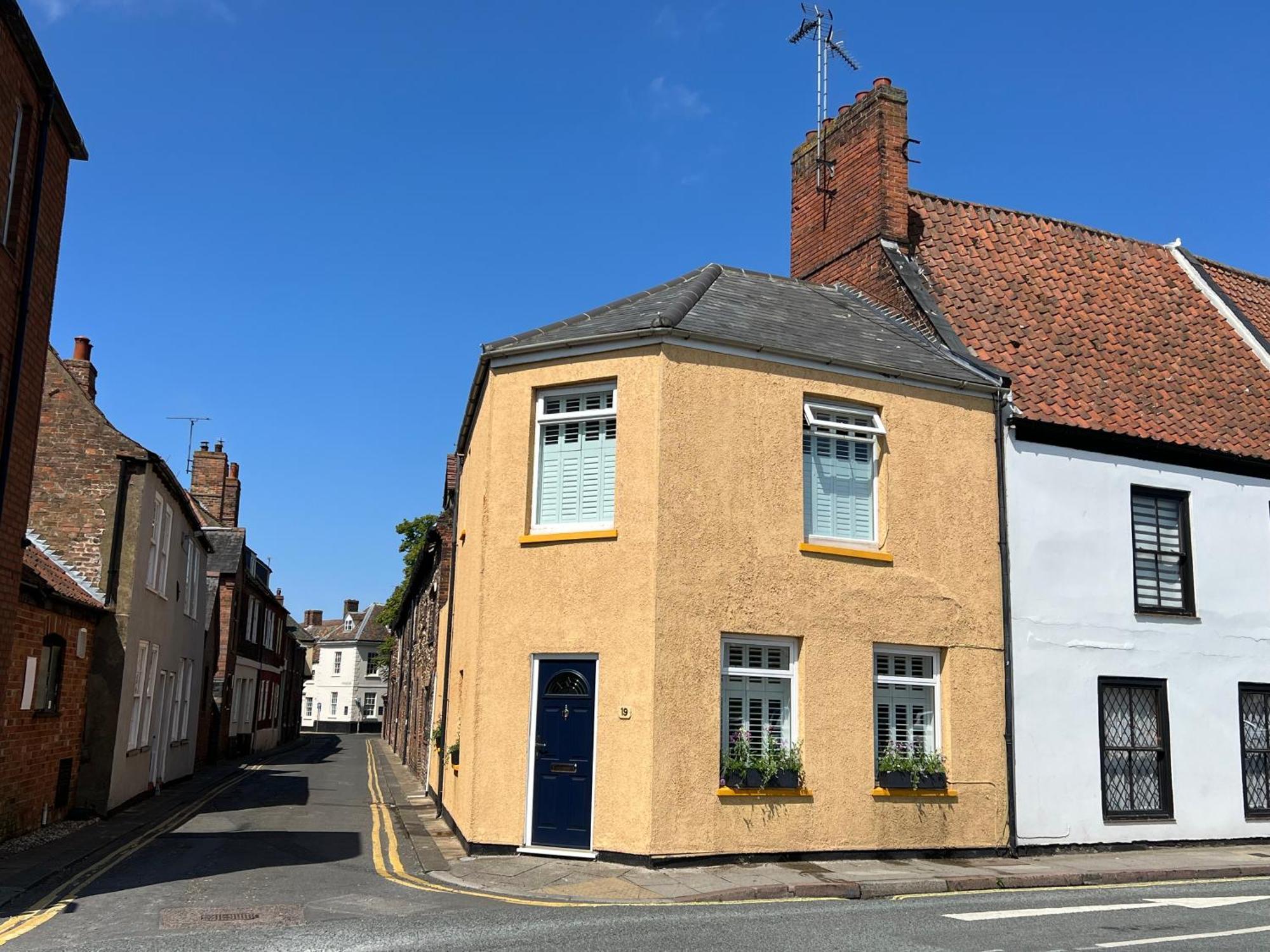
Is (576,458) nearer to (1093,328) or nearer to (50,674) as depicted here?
(50,674)

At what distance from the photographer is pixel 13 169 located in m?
12.9

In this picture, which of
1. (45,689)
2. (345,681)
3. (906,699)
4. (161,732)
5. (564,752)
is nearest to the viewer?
(564,752)

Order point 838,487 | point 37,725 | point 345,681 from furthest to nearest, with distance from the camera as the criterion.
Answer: point 345,681
point 37,725
point 838,487

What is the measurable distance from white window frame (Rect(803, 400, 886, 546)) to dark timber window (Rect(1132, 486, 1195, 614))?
461cm

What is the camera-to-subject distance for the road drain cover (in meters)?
9.31

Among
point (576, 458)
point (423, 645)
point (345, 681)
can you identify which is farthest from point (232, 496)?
point (345, 681)

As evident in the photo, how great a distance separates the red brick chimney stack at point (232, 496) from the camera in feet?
137

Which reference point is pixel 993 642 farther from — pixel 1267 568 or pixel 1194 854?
pixel 1267 568

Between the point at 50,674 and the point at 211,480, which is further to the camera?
the point at 211,480

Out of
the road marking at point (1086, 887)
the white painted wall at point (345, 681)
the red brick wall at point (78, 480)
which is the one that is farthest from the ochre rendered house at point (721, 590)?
the white painted wall at point (345, 681)

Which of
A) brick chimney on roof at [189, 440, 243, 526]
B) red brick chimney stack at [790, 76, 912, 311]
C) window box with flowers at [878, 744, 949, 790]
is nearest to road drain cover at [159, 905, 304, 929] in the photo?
window box with flowers at [878, 744, 949, 790]

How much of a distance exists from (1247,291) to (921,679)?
13797 mm

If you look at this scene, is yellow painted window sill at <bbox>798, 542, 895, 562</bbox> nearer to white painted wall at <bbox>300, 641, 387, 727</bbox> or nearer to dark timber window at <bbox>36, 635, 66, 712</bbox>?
dark timber window at <bbox>36, 635, 66, 712</bbox>

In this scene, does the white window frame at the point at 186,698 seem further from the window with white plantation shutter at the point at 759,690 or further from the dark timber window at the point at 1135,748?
the dark timber window at the point at 1135,748
